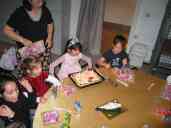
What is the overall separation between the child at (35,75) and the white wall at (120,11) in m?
3.50

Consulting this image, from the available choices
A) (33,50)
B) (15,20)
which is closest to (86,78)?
(33,50)

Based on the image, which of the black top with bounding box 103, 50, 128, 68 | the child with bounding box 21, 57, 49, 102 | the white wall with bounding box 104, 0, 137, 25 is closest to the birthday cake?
the child with bounding box 21, 57, 49, 102

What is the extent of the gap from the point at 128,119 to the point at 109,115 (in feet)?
0.53

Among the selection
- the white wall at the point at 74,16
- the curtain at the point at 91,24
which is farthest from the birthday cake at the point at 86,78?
the white wall at the point at 74,16

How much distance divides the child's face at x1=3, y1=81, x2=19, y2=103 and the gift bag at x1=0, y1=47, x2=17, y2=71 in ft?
3.99

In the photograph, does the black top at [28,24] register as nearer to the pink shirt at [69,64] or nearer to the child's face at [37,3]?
the child's face at [37,3]

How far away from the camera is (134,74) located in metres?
2.67

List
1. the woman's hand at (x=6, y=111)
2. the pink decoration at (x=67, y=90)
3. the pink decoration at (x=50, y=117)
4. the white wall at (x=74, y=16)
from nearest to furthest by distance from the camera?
the pink decoration at (x=50, y=117) < the woman's hand at (x=6, y=111) < the pink decoration at (x=67, y=90) < the white wall at (x=74, y=16)

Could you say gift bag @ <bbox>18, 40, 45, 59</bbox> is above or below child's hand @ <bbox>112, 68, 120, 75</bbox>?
above

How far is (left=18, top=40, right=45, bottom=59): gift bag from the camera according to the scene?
297cm

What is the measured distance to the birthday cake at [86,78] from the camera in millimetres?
2424

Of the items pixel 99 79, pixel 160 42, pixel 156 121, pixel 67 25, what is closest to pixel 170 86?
pixel 156 121

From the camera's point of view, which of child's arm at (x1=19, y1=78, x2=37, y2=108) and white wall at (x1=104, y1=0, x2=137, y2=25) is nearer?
child's arm at (x1=19, y1=78, x2=37, y2=108)

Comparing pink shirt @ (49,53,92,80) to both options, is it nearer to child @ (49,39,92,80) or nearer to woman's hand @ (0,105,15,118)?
child @ (49,39,92,80)
